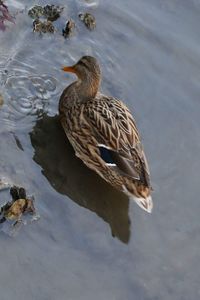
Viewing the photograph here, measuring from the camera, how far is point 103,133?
635cm

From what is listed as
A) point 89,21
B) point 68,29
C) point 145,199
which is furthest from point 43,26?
point 145,199

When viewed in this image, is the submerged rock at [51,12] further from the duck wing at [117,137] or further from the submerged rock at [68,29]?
the duck wing at [117,137]

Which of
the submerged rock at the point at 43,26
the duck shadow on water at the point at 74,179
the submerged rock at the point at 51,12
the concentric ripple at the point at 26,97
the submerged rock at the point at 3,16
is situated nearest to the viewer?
the submerged rock at the point at 3,16

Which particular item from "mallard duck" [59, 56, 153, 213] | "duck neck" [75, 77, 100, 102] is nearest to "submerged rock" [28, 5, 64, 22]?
"mallard duck" [59, 56, 153, 213]

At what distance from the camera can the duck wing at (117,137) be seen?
20.0 ft

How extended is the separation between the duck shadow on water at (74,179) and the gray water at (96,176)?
0.04 ft

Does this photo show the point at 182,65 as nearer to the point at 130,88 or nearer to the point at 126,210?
the point at 130,88

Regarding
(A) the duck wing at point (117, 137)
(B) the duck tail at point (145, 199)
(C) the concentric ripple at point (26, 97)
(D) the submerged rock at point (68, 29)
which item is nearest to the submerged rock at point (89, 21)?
(D) the submerged rock at point (68, 29)

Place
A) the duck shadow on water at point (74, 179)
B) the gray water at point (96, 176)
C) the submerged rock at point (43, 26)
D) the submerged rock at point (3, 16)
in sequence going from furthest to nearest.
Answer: the submerged rock at point (43, 26)
the duck shadow on water at point (74, 179)
the submerged rock at point (3, 16)
the gray water at point (96, 176)

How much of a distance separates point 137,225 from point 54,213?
2.29 feet

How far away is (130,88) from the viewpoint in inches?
285

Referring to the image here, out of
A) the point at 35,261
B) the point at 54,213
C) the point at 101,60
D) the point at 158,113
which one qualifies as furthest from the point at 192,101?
the point at 35,261

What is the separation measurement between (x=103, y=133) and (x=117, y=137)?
0.14 m

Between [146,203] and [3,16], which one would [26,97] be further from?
[146,203]
